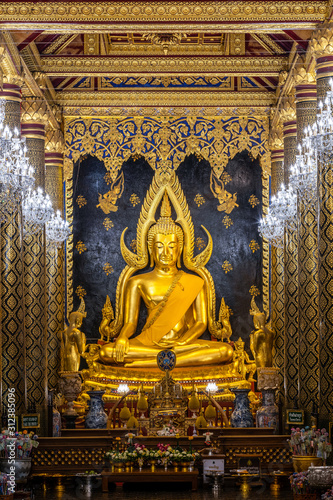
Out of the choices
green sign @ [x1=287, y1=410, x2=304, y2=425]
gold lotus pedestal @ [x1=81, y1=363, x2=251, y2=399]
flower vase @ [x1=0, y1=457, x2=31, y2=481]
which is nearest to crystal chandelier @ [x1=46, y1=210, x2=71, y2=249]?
gold lotus pedestal @ [x1=81, y1=363, x2=251, y2=399]

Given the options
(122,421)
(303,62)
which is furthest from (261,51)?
(122,421)

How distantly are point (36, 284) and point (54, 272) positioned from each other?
1651mm

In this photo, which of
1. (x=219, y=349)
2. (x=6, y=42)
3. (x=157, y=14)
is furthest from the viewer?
(x=219, y=349)

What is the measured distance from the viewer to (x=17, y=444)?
1145 cm

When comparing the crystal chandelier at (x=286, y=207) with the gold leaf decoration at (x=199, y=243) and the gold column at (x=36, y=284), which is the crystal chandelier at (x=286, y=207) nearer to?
the gold leaf decoration at (x=199, y=243)

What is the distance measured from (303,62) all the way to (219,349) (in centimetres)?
546

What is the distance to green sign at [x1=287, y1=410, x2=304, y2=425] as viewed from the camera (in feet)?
44.1

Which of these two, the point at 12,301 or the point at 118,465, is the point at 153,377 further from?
the point at 118,465

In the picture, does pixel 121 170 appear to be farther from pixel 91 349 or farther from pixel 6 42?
pixel 6 42

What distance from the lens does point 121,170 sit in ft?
59.8

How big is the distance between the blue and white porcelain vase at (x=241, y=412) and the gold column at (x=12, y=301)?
316 cm

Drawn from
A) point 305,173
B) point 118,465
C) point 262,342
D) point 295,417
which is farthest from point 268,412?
point 305,173

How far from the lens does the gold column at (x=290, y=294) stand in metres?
15.1

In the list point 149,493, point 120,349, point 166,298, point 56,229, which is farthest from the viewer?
point 166,298
